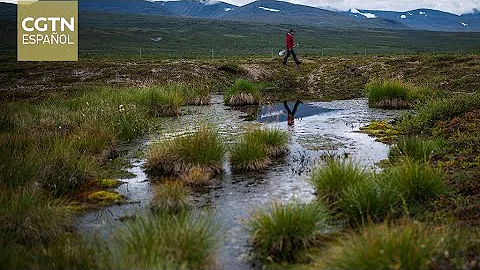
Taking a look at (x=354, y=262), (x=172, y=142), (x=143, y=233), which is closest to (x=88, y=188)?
(x=172, y=142)

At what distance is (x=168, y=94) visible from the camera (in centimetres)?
2498

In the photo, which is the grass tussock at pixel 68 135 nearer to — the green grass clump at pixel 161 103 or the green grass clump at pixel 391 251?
the green grass clump at pixel 161 103

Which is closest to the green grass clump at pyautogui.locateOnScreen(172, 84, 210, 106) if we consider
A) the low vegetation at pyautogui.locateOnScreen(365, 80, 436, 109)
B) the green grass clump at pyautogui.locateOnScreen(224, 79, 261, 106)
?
the green grass clump at pyautogui.locateOnScreen(224, 79, 261, 106)

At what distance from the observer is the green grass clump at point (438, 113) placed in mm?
18047

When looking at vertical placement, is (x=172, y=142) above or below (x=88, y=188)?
above

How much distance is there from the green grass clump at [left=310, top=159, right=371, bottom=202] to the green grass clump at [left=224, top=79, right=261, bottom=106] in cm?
1737

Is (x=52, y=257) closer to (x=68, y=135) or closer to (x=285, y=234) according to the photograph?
(x=285, y=234)

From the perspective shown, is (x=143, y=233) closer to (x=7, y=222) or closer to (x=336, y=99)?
(x=7, y=222)

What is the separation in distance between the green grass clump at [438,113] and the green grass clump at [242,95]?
11.0 m

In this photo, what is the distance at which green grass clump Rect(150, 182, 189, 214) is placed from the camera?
10.3 metres

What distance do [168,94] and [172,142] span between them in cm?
1127

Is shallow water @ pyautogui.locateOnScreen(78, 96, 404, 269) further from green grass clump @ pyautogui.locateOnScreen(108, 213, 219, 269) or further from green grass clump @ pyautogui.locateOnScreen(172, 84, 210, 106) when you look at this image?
green grass clump @ pyautogui.locateOnScreen(172, 84, 210, 106)

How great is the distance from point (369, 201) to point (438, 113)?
10.7 meters

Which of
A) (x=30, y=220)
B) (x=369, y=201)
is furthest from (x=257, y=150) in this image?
(x=30, y=220)
